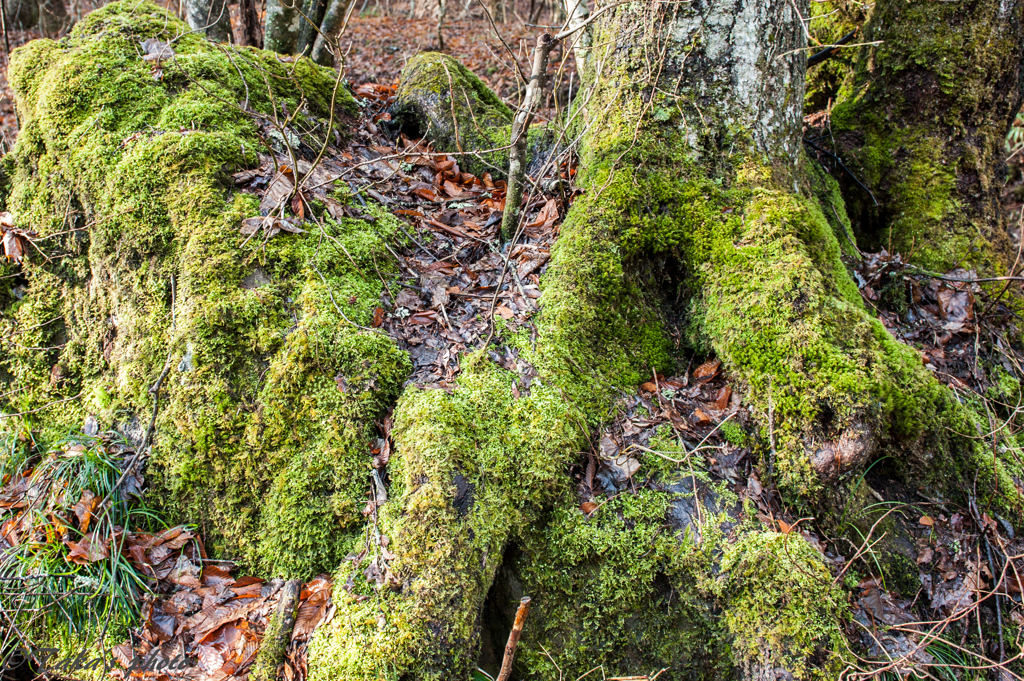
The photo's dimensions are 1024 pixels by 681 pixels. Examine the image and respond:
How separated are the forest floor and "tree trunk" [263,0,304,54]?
94.0 inches

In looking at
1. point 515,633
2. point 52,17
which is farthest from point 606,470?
point 52,17

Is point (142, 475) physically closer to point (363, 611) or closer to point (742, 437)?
point (363, 611)

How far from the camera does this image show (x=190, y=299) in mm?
3113

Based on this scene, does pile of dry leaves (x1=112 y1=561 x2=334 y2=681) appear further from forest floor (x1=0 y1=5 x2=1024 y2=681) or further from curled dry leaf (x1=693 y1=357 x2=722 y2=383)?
curled dry leaf (x1=693 y1=357 x2=722 y2=383)

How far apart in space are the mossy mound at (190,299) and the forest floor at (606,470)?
0.18 metres

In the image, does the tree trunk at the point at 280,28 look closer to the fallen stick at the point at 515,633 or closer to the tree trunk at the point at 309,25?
the tree trunk at the point at 309,25

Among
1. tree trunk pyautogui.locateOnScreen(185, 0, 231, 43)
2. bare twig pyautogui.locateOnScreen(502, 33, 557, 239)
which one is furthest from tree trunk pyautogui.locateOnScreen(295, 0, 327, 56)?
bare twig pyautogui.locateOnScreen(502, 33, 557, 239)

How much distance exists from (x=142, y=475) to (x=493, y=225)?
2.71 m

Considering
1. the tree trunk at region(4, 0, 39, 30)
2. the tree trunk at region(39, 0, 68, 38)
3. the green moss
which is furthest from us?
the tree trunk at region(39, 0, 68, 38)

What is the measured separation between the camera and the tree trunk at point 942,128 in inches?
155

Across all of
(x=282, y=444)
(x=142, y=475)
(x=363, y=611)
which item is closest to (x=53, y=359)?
(x=142, y=475)

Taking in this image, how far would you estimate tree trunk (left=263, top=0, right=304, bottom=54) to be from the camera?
5418 mm

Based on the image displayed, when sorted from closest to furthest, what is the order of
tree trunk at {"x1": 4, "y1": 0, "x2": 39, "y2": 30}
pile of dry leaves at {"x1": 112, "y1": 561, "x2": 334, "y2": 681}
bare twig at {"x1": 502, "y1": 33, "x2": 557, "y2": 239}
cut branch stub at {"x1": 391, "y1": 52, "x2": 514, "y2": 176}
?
pile of dry leaves at {"x1": 112, "y1": 561, "x2": 334, "y2": 681} → bare twig at {"x1": 502, "y1": 33, "x2": 557, "y2": 239} → cut branch stub at {"x1": 391, "y1": 52, "x2": 514, "y2": 176} → tree trunk at {"x1": 4, "y1": 0, "x2": 39, "y2": 30}

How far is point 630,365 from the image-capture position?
316 cm
